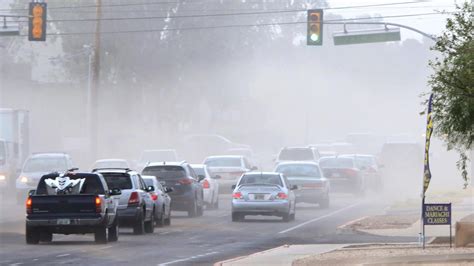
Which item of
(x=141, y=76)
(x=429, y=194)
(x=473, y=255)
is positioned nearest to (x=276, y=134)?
(x=141, y=76)

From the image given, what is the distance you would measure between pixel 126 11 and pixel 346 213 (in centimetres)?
4717

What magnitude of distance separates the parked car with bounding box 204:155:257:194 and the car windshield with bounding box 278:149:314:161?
6.07 metres

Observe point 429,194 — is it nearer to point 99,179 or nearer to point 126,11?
point 99,179

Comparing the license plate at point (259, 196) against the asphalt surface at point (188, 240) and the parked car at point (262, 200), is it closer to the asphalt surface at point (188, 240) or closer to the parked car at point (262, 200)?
the parked car at point (262, 200)

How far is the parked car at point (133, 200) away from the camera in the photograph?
1222 inches

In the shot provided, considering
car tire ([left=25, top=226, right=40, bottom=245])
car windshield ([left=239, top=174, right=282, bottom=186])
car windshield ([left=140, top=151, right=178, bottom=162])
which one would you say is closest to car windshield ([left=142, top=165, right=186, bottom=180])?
car windshield ([left=239, top=174, right=282, bottom=186])

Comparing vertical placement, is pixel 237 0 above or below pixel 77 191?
above

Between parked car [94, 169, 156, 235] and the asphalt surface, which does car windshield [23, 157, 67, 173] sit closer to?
the asphalt surface

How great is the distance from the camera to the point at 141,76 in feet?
298

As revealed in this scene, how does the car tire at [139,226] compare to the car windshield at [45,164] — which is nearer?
the car tire at [139,226]

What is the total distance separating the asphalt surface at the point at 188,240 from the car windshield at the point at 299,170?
2221 millimetres

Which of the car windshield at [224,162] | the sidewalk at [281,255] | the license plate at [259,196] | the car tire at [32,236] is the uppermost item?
the car windshield at [224,162]

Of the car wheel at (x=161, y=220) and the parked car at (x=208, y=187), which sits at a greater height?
the parked car at (x=208, y=187)

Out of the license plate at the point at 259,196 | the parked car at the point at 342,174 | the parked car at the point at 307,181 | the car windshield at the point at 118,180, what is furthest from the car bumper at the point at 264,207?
the parked car at the point at 342,174
